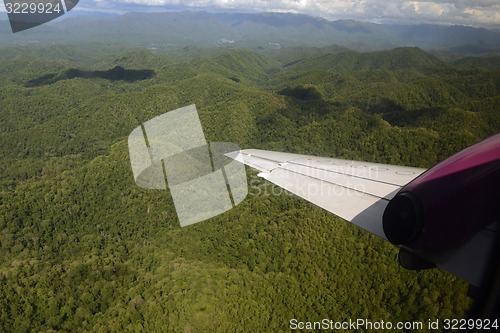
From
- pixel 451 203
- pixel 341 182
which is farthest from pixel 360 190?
pixel 451 203

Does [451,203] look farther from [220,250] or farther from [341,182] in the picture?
[220,250]

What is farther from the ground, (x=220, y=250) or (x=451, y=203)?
(x=451, y=203)

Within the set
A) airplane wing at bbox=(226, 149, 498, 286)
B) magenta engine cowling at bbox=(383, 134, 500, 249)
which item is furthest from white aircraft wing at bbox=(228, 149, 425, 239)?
magenta engine cowling at bbox=(383, 134, 500, 249)

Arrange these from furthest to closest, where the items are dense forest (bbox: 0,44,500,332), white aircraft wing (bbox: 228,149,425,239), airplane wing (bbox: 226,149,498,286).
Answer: dense forest (bbox: 0,44,500,332), white aircraft wing (bbox: 228,149,425,239), airplane wing (bbox: 226,149,498,286)

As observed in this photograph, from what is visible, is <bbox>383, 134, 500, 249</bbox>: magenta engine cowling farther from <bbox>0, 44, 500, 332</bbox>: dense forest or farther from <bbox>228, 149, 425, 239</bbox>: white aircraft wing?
<bbox>0, 44, 500, 332</bbox>: dense forest

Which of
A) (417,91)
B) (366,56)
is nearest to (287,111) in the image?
(417,91)

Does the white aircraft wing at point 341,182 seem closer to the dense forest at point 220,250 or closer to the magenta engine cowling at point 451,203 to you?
the magenta engine cowling at point 451,203

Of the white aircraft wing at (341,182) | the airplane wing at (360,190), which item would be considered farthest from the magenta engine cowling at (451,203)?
the white aircraft wing at (341,182)
